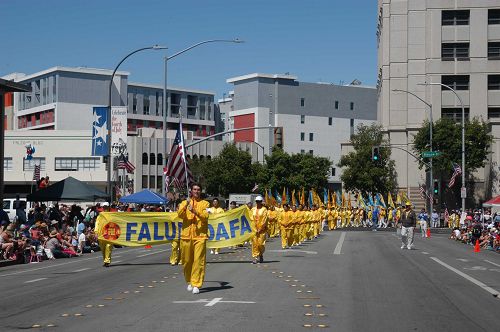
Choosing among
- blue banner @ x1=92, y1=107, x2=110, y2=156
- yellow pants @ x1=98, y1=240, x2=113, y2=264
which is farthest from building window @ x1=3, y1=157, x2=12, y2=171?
yellow pants @ x1=98, y1=240, x2=113, y2=264

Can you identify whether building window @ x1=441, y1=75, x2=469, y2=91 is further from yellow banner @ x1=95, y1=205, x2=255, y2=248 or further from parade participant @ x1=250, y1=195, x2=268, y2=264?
yellow banner @ x1=95, y1=205, x2=255, y2=248

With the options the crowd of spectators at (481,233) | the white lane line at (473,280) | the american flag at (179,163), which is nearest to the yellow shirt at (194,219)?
the white lane line at (473,280)

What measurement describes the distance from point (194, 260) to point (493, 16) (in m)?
64.3

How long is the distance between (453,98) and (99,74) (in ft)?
197

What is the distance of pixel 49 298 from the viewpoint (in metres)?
14.9

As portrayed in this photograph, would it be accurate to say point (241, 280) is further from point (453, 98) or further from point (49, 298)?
point (453, 98)

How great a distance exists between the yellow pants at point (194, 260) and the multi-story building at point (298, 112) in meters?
100

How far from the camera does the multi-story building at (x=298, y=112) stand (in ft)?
388

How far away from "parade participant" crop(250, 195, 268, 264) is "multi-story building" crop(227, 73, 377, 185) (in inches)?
3560

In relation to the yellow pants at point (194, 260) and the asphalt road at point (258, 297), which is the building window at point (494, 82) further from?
the yellow pants at point (194, 260)

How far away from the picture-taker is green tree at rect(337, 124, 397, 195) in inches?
3031

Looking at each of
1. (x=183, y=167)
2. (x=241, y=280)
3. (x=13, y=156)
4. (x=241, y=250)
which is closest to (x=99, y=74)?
(x=13, y=156)

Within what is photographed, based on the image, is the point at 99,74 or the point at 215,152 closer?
the point at 215,152

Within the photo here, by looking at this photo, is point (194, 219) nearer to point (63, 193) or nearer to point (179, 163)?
point (63, 193)
